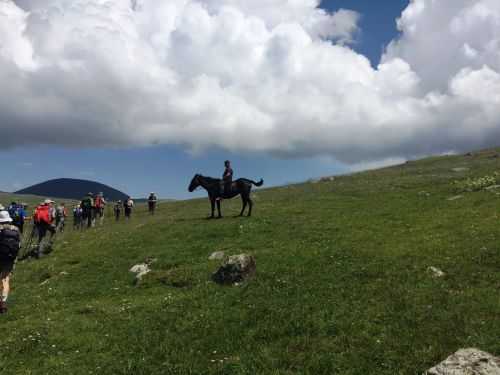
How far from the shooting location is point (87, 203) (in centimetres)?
4741

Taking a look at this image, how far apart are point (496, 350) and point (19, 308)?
19.2 metres

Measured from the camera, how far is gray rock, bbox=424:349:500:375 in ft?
31.0

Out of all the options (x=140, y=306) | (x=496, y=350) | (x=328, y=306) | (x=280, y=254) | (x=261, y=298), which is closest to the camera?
(x=496, y=350)

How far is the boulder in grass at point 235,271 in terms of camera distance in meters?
19.1

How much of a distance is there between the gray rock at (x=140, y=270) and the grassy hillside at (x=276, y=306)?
45 centimetres

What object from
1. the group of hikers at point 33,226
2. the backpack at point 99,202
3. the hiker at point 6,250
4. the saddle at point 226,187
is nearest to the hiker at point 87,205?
the group of hikers at point 33,226

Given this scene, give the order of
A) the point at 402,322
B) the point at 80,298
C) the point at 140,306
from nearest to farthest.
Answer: the point at 402,322
the point at 140,306
the point at 80,298

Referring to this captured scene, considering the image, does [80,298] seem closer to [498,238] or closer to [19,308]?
A: [19,308]

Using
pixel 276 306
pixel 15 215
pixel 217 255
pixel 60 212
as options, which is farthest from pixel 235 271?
pixel 60 212

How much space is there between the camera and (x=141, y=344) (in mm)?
13953

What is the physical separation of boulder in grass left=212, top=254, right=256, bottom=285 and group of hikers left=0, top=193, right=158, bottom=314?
9011mm

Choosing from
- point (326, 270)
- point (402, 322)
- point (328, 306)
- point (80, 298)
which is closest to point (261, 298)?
point (328, 306)

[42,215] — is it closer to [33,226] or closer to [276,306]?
[33,226]

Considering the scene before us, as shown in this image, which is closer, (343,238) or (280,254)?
(280,254)
